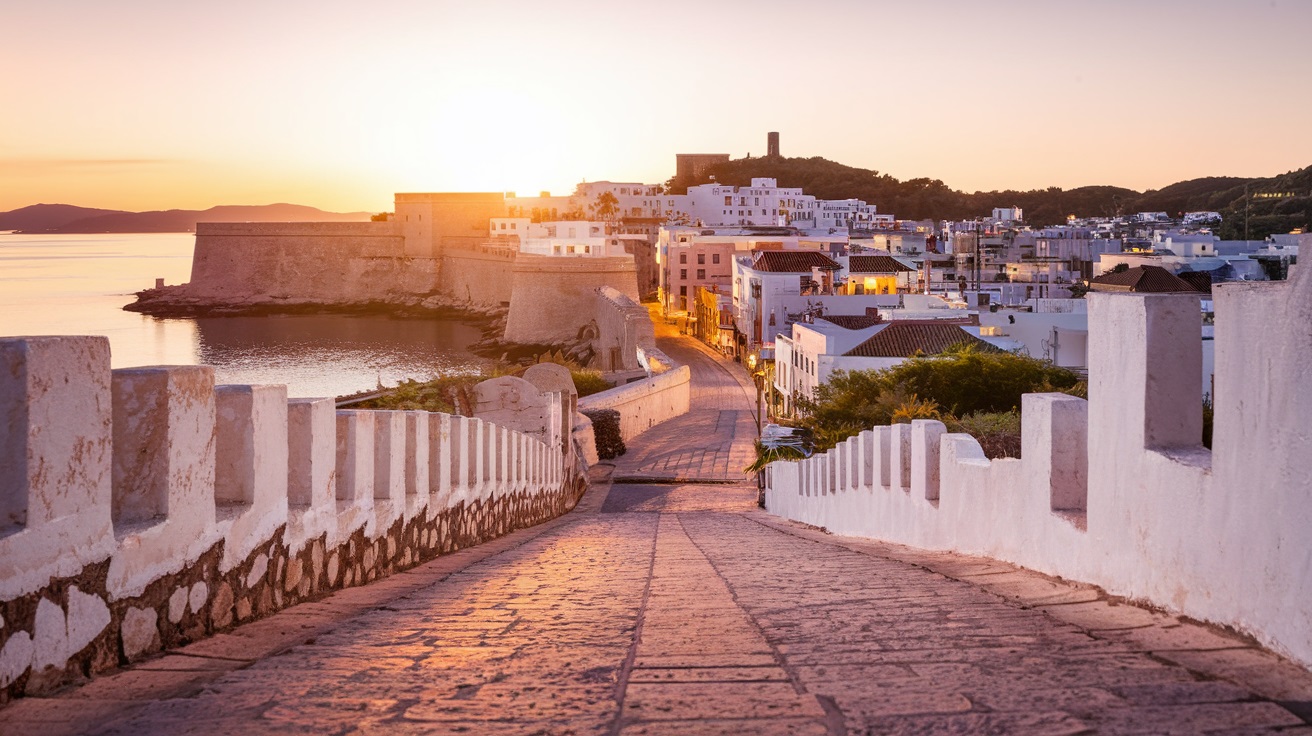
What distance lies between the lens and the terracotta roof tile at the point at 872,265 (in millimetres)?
59062

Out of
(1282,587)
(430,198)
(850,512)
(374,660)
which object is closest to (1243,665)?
(1282,587)

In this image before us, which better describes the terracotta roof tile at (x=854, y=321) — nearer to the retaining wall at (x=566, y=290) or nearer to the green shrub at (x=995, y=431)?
the green shrub at (x=995, y=431)

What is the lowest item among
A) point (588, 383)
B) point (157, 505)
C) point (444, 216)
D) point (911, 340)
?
point (588, 383)

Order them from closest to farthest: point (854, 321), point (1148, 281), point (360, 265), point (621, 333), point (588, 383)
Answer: point (588, 383)
point (1148, 281)
point (854, 321)
point (621, 333)
point (360, 265)

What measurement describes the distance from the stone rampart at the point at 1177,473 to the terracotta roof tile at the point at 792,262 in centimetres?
5016

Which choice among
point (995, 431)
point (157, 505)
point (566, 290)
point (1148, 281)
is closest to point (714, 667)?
point (157, 505)

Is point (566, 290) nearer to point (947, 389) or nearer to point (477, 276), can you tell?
point (477, 276)

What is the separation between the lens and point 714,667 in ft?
10.7

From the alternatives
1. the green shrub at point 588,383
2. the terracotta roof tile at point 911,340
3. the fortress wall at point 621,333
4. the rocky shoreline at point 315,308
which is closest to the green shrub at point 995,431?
the terracotta roof tile at point 911,340

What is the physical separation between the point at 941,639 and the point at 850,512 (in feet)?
23.2

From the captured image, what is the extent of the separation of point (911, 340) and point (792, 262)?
69.3 ft

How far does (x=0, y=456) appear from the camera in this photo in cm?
290

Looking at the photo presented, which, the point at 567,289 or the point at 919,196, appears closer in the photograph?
the point at 567,289

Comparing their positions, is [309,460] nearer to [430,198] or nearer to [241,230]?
[430,198]
